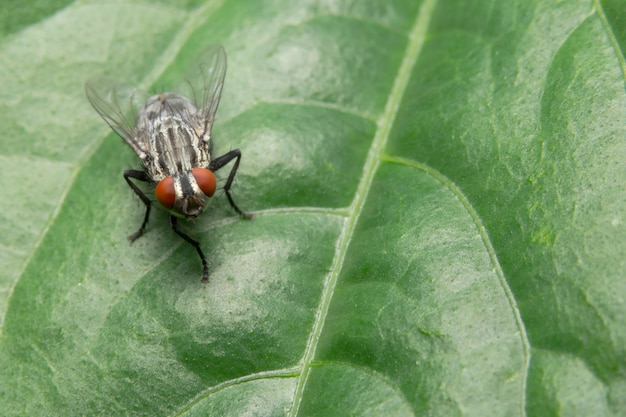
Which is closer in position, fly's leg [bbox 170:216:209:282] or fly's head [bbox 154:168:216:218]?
fly's leg [bbox 170:216:209:282]

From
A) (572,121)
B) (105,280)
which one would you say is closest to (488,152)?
(572,121)

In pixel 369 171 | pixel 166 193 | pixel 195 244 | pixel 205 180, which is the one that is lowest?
pixel 195 244

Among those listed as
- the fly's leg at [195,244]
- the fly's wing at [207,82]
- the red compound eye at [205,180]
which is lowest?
the fly's leg at [195,244]

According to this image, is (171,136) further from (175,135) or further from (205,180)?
(205,180)

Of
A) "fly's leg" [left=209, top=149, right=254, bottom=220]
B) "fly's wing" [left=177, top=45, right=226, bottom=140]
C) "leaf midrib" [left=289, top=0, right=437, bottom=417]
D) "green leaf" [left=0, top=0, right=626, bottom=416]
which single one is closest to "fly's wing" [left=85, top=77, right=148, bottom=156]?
"green leaf" [left=0, top=0, right=626, bottom=416]

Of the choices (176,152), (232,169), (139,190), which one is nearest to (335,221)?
(232,169)

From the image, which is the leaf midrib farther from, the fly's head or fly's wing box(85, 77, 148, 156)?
fly's wing box(85, 77, 148, 156)

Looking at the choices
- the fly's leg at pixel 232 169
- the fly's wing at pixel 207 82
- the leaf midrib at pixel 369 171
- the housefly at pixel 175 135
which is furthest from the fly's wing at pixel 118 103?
the leaf midrib at pixel 369 171

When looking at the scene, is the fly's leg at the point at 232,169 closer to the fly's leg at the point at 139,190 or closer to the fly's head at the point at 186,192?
the fly's head at the point at 186,192
